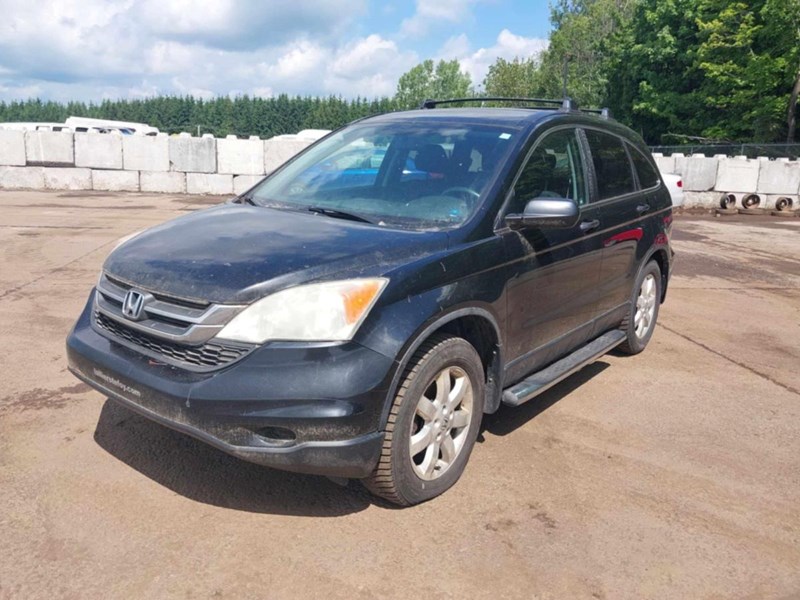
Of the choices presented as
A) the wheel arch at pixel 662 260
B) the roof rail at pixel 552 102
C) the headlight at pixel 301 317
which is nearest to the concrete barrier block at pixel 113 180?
the roof rail at pixel 552 102

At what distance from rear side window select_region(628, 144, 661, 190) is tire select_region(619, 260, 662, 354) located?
0.62m

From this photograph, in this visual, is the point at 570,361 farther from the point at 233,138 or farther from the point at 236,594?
the point at 233,138

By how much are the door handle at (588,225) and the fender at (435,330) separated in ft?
3.67

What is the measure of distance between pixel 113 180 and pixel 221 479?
51.9ft

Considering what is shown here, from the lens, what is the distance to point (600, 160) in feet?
15.3

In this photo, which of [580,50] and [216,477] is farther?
[580,50]

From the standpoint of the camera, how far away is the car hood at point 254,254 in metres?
2.85

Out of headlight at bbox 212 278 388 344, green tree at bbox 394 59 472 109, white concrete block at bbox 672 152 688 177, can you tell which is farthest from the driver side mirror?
A: green tree at bbox 394 59 472 109

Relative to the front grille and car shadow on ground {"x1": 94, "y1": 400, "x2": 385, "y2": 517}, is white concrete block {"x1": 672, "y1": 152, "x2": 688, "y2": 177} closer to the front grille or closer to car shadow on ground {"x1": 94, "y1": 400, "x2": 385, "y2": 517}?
car shadow on ground {"x1": 94, "y1": 400, "x2": 385, "y2": 517}

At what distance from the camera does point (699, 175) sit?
17109mm

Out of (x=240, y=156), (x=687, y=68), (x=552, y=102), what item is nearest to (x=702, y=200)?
(x=240, y=156)

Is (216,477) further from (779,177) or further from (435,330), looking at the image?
(779,177)

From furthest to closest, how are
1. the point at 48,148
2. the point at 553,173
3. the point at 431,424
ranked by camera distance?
the point at 48,148
the point at 553,173
the point at 431,424

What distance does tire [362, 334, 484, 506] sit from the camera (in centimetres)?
296
